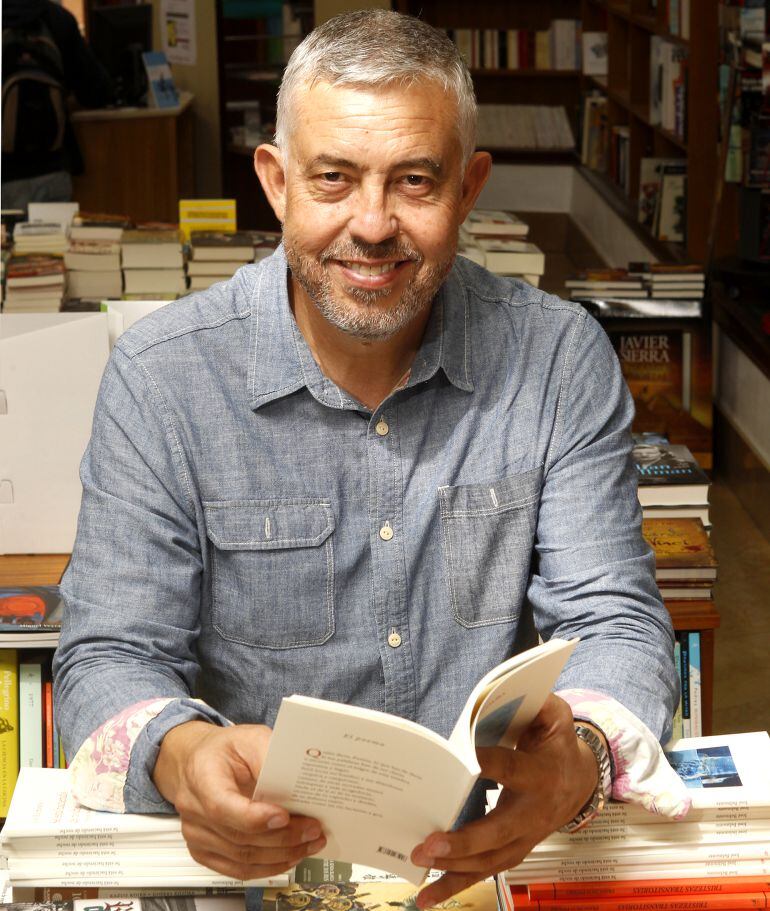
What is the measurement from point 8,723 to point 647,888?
1.38m

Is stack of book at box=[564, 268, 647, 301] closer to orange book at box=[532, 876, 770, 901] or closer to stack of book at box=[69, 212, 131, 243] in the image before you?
stack of book at box=[69, 212, 131, 243]

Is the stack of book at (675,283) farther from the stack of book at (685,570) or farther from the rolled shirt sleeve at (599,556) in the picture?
the rolled shirt sleeve at (599,556)

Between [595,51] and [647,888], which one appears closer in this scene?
[647,888]

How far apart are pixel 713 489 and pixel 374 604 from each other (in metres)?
3.23

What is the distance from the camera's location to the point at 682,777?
1.29 metres

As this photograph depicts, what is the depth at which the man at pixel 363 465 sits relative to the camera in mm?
1438

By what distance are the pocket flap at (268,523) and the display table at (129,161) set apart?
5633mm

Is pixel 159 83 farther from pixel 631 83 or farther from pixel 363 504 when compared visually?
pixel 363 504

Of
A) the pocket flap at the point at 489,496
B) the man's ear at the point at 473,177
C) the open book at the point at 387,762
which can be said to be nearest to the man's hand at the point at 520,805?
the open book at the point at 387,762

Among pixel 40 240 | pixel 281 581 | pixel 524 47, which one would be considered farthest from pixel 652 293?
pixel 524 47

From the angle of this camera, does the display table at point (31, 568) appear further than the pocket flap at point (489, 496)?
Yes

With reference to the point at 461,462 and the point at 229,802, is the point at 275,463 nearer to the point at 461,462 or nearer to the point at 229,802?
the point at 461,462

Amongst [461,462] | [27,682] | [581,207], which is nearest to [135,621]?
[461,462]

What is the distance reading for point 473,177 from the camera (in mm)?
1583
